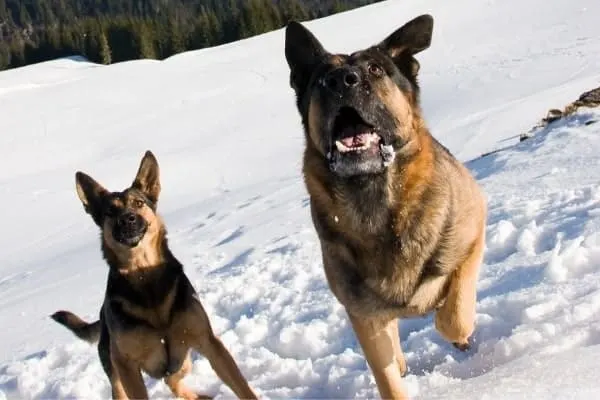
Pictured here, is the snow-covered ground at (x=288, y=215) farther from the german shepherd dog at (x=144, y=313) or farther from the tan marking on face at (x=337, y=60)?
the tan marking on face at (x=337, y=60)

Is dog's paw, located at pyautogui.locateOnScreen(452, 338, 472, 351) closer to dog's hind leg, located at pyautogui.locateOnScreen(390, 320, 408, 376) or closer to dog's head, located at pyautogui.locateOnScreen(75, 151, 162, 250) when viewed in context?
dog's hind leg, located at pyautogui.locateOnScreen(390, 320, 408, 376)

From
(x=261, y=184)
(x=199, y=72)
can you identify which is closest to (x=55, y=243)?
(x=261, y=184)

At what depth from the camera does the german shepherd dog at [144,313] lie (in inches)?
200

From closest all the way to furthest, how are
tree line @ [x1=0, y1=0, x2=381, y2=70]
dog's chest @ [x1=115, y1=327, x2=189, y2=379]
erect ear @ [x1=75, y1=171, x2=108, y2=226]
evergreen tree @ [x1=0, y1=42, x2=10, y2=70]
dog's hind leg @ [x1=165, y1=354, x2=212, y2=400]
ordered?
dog's chest @ [x1=115, y1=327, x2=189, y2=379] < dog's hind leg @ [x1=165, y1=354, x2=212, y2=400] < erect ear @ [x1=75, y1=171, x2=108, y2=226] < tree line @ [x1=0, y1=0, x2=381, y2=70] < evergreen tree @ [x1=0, y1=42, x2=10, y2=70]

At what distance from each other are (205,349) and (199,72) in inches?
1104

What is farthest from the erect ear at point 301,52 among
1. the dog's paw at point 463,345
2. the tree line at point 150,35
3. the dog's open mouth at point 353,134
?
the tree line at point 150,35

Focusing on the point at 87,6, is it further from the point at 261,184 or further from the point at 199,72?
the point at 261,184

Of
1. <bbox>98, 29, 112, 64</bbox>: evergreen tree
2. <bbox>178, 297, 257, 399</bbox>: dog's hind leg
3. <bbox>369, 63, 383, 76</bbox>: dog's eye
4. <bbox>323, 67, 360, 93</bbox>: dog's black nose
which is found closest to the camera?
<bbox>323, 67, 360, 93</bbox>: dog's black nose

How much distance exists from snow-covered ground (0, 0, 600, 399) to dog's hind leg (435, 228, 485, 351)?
0.31m

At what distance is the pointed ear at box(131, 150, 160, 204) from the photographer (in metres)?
6.07

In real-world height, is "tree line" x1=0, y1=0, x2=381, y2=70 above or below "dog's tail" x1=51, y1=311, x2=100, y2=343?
below

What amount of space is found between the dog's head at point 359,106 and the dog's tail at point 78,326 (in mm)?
3325

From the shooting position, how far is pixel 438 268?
3764mm

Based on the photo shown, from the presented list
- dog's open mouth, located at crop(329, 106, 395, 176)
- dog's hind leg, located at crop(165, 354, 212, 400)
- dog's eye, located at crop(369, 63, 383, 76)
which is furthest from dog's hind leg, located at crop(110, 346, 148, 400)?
dog's eye, located at crop(369, 63, 383, 76)
